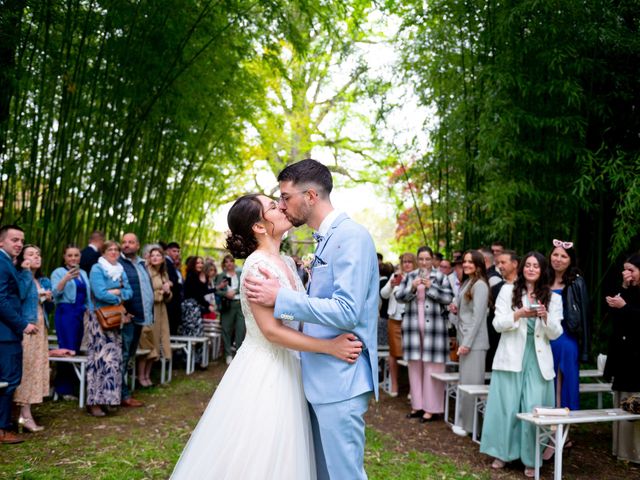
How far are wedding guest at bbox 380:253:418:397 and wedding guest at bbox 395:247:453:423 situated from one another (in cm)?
51

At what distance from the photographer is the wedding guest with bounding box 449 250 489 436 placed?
5109mm

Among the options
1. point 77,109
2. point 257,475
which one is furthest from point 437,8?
point 257,475

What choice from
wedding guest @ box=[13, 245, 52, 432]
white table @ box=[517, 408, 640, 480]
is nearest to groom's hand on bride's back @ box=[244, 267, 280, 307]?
white table @ box=[517, 408, 640, 480]

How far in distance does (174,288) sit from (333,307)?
232 inches

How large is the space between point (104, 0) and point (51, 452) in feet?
13.3

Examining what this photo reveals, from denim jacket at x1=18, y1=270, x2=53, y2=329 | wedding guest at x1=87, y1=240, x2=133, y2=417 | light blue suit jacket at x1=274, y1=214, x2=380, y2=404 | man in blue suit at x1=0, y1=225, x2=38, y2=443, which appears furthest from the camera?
wedding guest at x1=87, y1=240, x2=133, y2=417

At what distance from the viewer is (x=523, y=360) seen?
4.21 m

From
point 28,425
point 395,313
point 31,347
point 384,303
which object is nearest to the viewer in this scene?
point 28,425

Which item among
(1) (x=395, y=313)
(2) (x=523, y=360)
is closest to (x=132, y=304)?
(1) (x=395, y=313)

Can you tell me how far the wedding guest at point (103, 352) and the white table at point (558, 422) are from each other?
340cm

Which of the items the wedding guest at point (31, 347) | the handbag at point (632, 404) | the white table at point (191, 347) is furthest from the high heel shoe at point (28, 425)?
the handbag at point (632, 404)

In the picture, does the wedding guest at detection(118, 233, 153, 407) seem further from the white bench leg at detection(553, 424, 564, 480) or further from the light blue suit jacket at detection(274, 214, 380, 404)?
the light blue suit jacket at detection(274, 214, 380, 404)

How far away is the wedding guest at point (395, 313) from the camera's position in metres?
6.44

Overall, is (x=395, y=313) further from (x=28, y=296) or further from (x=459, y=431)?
(x=28, y=296)
